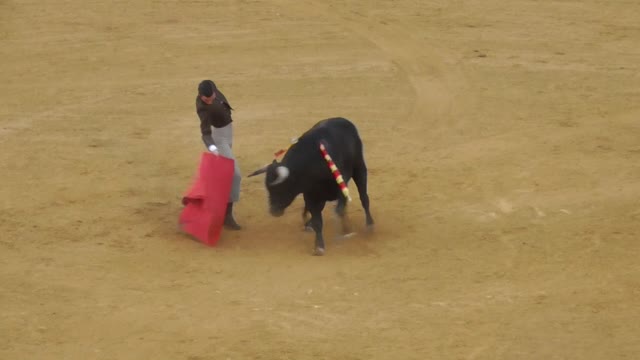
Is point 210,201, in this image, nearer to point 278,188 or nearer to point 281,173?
point 278,188

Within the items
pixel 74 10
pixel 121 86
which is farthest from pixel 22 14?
pixel 121 86

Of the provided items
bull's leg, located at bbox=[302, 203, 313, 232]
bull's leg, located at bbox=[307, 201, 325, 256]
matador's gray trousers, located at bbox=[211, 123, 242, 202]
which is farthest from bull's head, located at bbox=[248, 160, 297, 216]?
matador's gray trousers, located at bbox=[211, 123, 242, 202]

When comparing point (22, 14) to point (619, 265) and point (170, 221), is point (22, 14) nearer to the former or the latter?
point (170, 221)

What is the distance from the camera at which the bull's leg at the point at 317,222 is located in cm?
1046

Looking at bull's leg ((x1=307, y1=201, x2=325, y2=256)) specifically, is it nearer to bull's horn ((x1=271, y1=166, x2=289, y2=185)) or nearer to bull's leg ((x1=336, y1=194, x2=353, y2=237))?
bull's leg ((x1=336, y1=194, x2=353, y2=237))

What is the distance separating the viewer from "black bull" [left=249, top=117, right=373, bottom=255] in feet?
33.8

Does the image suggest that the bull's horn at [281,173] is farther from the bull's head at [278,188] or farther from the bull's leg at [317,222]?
the bull's leg at [317,222]

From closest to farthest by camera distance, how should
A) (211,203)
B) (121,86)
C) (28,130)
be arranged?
(211,203)
(28,130)
(121,86)

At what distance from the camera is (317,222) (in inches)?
412

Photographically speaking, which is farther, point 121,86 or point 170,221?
point 121,86

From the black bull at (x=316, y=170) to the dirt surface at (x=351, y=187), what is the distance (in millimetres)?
461

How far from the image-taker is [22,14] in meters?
18.5

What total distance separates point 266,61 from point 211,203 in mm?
5830

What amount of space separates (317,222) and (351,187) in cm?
171
